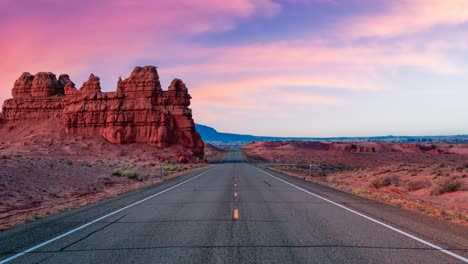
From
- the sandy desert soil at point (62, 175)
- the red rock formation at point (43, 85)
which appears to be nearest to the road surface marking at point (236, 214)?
the sandy desert soil at point (62, 175)

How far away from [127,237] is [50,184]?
1879 centimetres

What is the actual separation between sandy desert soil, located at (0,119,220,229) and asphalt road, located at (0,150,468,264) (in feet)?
10.7

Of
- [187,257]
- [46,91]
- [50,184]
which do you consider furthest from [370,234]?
[46,91]

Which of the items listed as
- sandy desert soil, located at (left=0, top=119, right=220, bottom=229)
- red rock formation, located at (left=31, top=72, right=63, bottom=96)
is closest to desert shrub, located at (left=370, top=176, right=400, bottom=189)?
sandy desert soil, located at (left=0, top=119, right=220, bottom=229)

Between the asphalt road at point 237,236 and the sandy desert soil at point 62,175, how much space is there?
3.28 meters

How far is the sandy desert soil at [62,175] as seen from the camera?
1791 cm

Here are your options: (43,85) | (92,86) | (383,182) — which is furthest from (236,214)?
(43,85)

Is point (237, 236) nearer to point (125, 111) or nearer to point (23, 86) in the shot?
point (125, 111)

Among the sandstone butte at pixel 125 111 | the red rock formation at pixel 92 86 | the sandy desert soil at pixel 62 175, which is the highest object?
the red rock formation at pixel 92 86

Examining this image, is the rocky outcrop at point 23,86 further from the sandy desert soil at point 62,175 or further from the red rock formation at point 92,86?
the sandy desert soil at point 62,175

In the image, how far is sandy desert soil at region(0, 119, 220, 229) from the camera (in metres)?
17.9

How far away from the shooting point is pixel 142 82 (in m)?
83.7

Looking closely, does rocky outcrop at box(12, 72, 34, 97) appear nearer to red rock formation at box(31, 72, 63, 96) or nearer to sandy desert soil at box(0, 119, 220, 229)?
red rock formation at box(31, 72, 63, 96)

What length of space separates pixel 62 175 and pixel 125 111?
173 ft
